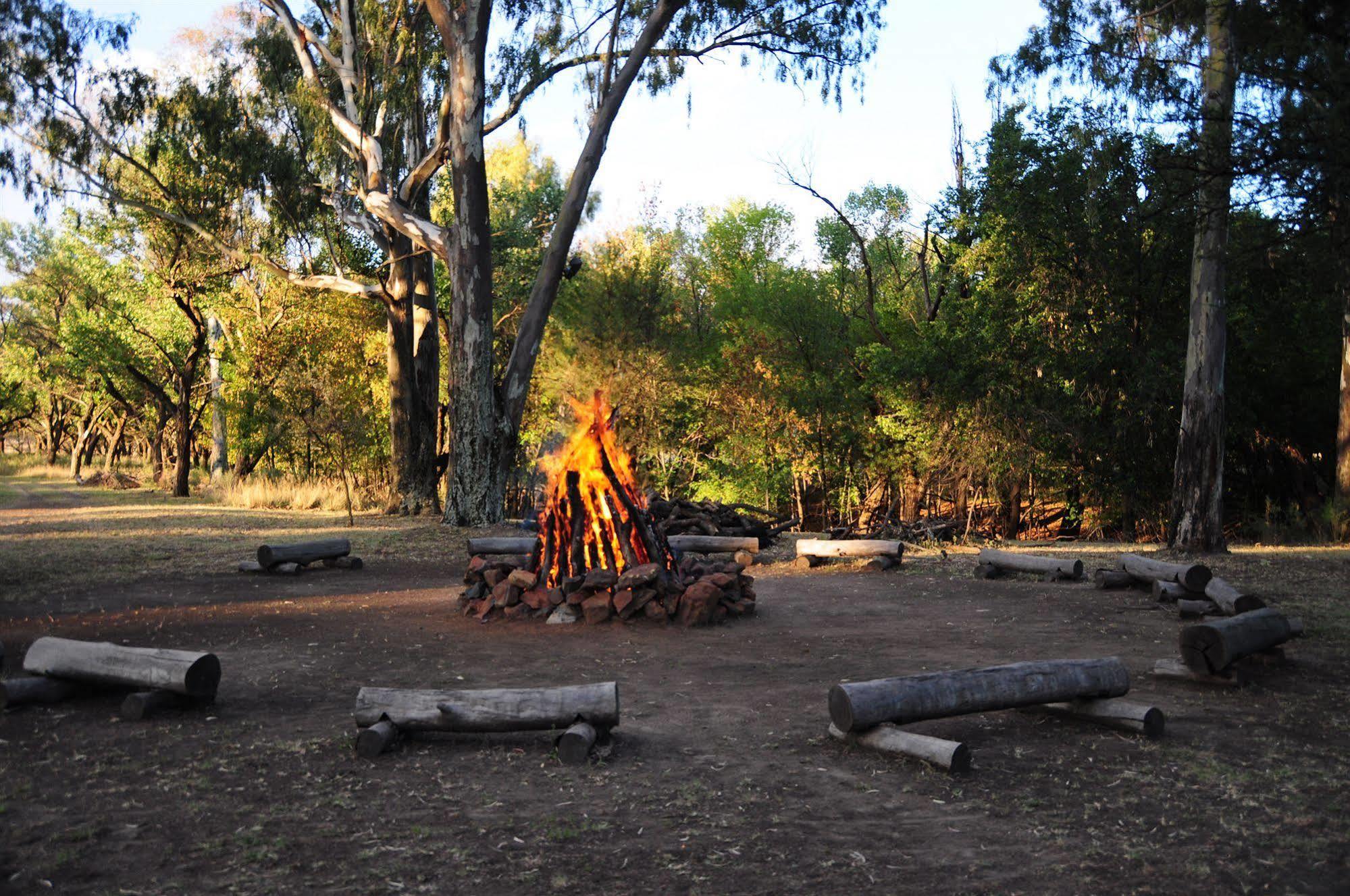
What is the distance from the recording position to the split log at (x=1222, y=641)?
23.3ft

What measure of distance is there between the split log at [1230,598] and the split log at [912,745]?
15.6 feet

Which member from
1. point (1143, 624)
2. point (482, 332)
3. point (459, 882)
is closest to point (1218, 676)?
→ point (1143, 624)

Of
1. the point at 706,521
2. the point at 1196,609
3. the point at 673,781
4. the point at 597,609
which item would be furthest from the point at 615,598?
the point at 706,521

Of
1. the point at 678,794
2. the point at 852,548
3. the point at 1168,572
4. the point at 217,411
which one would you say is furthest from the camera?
the point at 217,411

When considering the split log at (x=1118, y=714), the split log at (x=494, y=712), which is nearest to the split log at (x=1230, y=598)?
the split log at (x=1118, y=714)

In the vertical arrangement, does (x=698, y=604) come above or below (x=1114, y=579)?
below

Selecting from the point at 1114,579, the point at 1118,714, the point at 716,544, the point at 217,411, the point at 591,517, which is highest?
the point at 217,411

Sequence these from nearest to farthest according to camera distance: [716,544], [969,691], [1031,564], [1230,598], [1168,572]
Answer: [969,691] < [1230,598] < [1168,572] < [1031,564] < [716,544]

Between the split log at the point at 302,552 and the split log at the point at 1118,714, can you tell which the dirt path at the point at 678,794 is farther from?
the split log at the point at 302,552

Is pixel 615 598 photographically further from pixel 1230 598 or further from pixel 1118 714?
pixel 1230 598

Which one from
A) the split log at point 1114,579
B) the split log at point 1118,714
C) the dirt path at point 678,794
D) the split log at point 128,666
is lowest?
the dirt path at point 678,794

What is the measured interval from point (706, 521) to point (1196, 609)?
25.3 ft

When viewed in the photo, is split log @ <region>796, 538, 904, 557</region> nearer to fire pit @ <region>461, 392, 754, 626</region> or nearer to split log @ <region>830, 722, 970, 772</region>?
fire pit @ <region>461, 392, 754, 626</region>

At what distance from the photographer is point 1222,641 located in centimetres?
709
